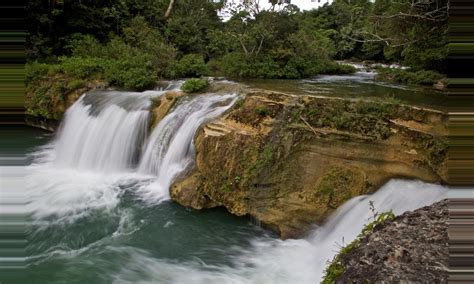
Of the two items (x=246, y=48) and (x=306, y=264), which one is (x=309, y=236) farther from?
(x=246, y=48)

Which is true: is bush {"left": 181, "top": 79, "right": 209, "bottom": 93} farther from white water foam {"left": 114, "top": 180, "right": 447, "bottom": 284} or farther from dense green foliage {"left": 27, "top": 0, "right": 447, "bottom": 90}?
white water foam {"left": 114, "top": 180, "right": 447, "bottom": 284}

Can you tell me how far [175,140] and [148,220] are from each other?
2.04m

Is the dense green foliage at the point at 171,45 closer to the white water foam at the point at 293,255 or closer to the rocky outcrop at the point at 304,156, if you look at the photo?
the rocky outcrop at the point at 304,156

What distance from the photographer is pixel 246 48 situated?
1617 centimetres

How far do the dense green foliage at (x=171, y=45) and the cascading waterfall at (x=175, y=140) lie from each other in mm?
3512

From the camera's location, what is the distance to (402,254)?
339cm

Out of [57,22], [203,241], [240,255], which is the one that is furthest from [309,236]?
[57,22]

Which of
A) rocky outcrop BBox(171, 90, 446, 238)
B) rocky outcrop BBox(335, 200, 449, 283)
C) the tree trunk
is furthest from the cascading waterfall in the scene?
the tree trunk

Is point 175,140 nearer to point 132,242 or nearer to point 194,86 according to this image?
point 194,86

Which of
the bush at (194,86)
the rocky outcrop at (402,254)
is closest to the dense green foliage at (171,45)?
the bush at (194,86)

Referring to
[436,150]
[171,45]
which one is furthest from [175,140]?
[171,45]

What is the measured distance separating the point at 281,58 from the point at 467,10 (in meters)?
14.3

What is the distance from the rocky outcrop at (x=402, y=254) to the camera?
10.3ft

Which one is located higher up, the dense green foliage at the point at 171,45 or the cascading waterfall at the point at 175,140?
the dense green foliage at the point at 171,45
